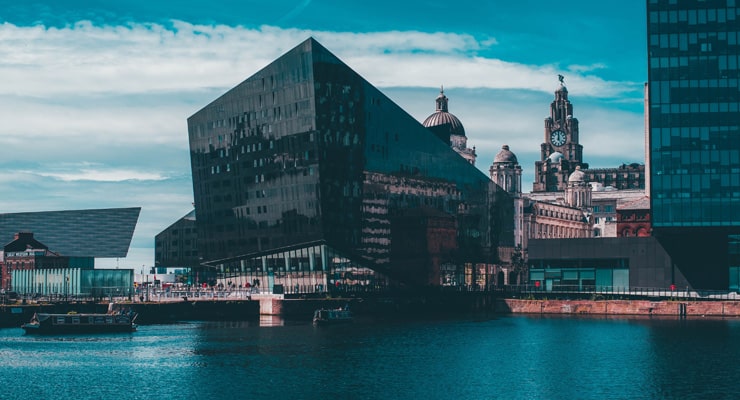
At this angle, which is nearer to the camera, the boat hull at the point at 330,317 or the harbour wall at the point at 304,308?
the boat hull at the point at 330,317

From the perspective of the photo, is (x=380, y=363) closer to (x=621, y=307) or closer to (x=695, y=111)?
(x=621, y=307)

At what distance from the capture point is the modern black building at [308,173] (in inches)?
6594

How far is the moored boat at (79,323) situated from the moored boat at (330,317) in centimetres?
2314

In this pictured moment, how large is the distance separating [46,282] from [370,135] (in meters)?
56.5

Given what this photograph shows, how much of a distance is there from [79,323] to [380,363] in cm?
5218

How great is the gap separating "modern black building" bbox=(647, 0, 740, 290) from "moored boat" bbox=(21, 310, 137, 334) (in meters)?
76.6

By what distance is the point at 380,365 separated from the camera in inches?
3824

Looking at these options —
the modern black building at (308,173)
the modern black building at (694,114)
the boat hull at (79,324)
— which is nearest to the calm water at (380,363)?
the boat hull at (79,324)

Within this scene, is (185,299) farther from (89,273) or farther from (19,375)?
(19,375)

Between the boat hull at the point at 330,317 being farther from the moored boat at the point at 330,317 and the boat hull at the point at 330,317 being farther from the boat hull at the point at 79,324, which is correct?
the boat hull at the point at 79,324

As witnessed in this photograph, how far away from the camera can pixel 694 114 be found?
527 feet

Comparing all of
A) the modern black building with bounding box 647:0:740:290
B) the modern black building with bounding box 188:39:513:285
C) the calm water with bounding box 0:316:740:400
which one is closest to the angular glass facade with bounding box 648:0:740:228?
the modern black building with bounding box 647:0:740:290

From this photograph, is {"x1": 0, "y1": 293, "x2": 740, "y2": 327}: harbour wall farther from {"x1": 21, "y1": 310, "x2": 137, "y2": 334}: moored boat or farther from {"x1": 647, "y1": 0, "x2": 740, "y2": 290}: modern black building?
{"x1": 647, "y1": 0, "x2": 740, "y2": 290}: modern black building

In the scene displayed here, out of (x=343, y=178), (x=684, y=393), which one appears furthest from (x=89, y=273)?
(x=684, y=393)
